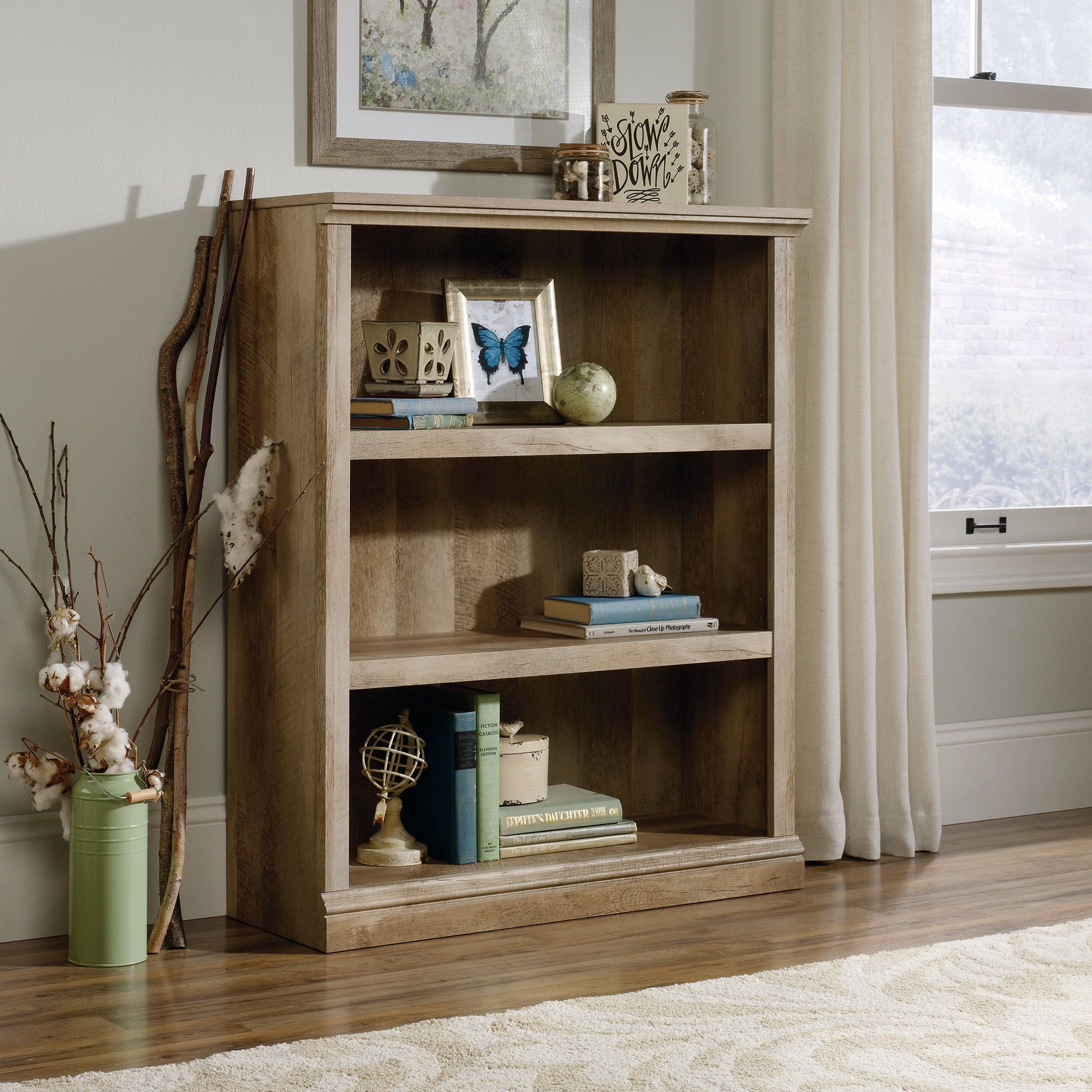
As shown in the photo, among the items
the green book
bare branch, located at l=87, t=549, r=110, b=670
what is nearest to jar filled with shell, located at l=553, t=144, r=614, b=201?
the green book

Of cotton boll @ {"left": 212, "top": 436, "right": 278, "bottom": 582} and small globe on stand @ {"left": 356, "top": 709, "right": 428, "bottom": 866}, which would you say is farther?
small globe on stand @ {"left": 356, "top": 709, "right": 428, "bottom": 866}

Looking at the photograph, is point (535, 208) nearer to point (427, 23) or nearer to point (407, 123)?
point (407, 123)

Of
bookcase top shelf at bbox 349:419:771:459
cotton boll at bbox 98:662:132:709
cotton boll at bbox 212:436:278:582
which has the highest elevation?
bookcase top shelf at bbox 349:419:771:459

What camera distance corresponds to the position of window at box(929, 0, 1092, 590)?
353cm

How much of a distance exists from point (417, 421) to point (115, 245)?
0.60 metres

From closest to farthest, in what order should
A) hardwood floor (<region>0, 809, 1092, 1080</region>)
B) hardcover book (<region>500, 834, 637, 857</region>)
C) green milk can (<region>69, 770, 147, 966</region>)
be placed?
hardwood floor (<region>0, 809, 1092, 1080</region>)
green milk can (<region>69, 770, 147, 966</region>)
hardcover book (<region>500, 834, 637, 857</region>)

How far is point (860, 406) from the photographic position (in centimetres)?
318

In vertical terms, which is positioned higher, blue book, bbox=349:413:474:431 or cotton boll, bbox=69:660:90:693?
blue book, bbox=349:413:474:431

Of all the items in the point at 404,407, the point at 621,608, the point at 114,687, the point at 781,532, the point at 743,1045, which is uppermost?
the point at 404,407

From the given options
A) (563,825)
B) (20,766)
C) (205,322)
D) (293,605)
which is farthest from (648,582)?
(20,766)

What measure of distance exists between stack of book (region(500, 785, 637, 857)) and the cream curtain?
468mm

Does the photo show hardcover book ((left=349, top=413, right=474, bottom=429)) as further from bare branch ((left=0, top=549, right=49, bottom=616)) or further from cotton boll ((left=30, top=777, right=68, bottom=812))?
cotton boll ((left=30, top=777, right=68, bottom=812))

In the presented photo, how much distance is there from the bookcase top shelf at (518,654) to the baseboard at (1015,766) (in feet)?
2.73

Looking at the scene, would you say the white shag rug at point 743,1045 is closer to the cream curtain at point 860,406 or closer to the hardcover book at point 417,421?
the cream curtain at point 860,406
